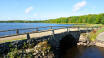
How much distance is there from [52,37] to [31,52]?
16.9 feet

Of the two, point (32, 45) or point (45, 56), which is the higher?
point (32, 45)

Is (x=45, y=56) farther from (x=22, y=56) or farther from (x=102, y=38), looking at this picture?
(x=102, y=38)

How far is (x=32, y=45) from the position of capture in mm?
13086

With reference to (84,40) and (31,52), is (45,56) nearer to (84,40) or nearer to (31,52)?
(31,52)

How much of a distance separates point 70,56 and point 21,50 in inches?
357

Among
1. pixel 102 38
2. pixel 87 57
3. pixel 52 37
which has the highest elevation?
pixel 52 37

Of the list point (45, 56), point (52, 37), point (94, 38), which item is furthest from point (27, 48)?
point (94, 38)

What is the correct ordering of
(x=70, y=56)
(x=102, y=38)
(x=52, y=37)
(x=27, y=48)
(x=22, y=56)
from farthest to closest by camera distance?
1. (x=102, y=38)
2. (x=70, y=56)
3. (x=52, y=37)
4. (x=27, y=48)
5. (x=22, y=56)

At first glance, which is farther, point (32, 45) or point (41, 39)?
point (41, 39)

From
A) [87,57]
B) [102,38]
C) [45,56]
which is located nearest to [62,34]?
[87,57]

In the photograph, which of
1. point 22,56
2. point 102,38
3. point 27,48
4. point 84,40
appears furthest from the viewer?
point 84,40

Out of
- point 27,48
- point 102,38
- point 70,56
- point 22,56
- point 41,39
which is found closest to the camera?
point 22,56

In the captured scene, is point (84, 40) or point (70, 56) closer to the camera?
point (70, 56)

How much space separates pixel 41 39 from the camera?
14445mm
